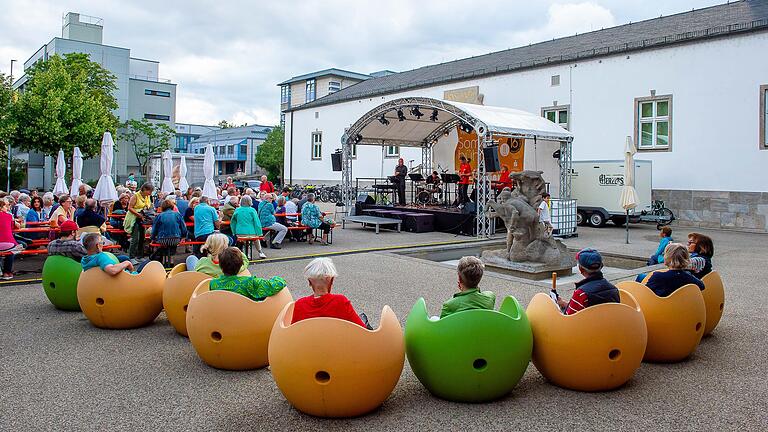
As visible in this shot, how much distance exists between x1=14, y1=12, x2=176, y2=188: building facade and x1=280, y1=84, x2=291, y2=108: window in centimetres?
1196

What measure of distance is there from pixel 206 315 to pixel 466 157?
19.8 m

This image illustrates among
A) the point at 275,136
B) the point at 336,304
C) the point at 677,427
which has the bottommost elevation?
the point at 677,427

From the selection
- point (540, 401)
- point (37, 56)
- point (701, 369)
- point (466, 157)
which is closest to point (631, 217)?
point (466, 157)

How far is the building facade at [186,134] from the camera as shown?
88.1 metres

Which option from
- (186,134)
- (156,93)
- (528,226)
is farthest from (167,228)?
(186,134)

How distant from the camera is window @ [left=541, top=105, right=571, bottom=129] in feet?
83.4

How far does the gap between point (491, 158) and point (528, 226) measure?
5190 millimetres

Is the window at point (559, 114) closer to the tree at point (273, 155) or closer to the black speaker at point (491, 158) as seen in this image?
the black speaker at point (491, 158)

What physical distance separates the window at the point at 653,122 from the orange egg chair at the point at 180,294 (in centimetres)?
2060

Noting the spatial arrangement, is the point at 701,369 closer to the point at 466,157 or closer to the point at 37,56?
the point at 466,157

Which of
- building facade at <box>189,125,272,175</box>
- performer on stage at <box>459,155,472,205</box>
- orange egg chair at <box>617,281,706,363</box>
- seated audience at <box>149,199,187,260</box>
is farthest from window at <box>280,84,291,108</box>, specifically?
orange egg chair at <box>617,281,706,363</box>

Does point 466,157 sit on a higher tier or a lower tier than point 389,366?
higher

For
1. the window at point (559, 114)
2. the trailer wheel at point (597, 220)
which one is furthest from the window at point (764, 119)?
the window at point (559, 114)

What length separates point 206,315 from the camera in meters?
5.08
